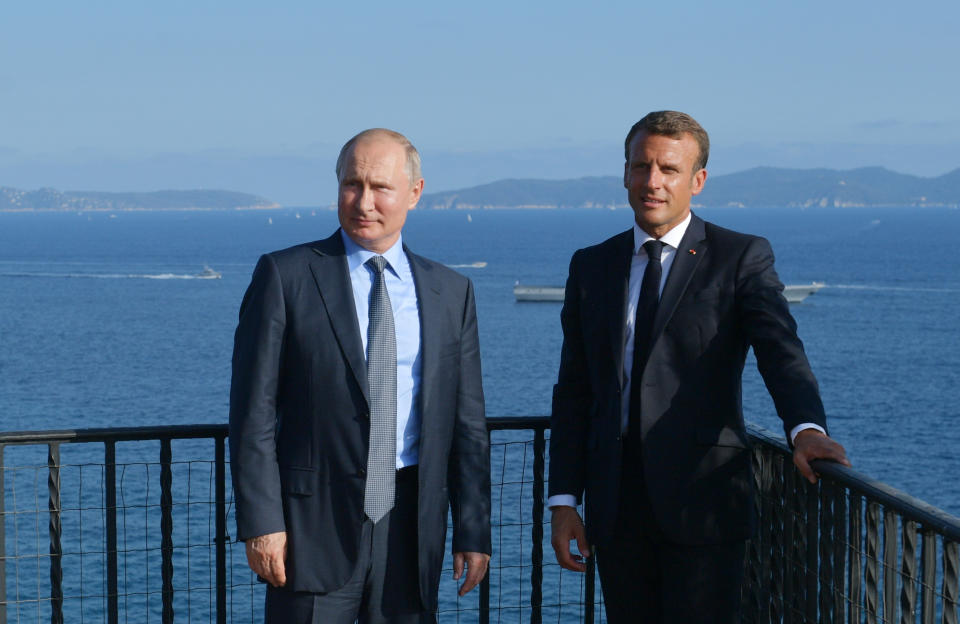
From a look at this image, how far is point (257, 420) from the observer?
9.48 feet

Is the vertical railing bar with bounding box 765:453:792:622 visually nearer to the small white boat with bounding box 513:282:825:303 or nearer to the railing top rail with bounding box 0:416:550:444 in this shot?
the railing top rail with bounding box 0:416:550:444

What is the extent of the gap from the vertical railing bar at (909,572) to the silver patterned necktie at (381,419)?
1264mm

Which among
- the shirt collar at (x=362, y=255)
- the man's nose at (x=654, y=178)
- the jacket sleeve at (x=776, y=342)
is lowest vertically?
the jacket sleeve at (x=776, y=342)

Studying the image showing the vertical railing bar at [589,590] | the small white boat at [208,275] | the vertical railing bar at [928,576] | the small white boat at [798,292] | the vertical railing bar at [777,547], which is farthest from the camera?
the small white boat at [208,275]

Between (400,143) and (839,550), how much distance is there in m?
1.60

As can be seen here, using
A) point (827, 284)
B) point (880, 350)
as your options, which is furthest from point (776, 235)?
point (880, 350)

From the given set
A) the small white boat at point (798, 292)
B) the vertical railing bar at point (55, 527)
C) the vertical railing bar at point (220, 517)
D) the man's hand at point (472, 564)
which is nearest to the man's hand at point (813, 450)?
the man's hand at point (472, 564)

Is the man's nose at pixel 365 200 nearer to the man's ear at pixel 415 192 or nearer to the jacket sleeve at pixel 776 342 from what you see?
→ the man's ear at pixel 415 192

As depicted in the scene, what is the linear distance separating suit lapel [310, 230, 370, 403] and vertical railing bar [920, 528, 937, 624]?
4.53 ft

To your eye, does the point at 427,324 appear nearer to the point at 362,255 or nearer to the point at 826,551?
the point at 362,255

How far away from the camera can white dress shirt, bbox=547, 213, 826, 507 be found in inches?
125

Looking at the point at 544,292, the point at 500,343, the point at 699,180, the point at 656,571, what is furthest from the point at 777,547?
the point at 544,292

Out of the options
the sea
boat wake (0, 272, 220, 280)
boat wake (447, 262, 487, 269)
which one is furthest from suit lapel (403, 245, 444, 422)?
boat wake (447, 262, 487, 269)

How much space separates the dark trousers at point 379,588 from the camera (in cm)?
299
